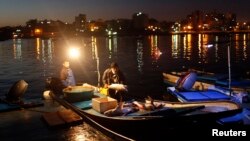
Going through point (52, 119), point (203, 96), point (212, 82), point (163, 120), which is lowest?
point (52, 119)

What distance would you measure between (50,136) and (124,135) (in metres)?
2.91

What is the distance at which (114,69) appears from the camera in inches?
591

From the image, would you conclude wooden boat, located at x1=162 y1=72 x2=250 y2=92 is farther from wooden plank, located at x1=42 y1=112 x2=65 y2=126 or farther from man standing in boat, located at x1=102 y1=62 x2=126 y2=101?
wooden plank, located at x1=42 y1=112 x2=65 y2=126

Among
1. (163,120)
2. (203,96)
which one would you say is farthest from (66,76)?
(203,96)

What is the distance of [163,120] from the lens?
10.7 meters

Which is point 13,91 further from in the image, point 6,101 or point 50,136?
point 50,136

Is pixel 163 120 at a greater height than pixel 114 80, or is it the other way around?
pixel 114 80

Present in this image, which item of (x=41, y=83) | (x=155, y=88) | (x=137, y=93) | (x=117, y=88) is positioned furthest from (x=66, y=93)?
(x=41, y=83)

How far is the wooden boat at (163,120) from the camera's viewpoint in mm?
10867

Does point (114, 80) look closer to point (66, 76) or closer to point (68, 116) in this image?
point (68, 116)

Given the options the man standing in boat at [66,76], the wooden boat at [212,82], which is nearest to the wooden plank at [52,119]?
the man standing in boat at [66,76]

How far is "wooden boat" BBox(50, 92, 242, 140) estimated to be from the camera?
35.7ft

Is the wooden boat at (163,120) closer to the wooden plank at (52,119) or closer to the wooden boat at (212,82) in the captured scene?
the wooden plank at (52,119)

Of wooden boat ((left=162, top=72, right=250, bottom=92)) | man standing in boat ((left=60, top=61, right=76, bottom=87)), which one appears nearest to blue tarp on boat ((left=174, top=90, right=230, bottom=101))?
wooden boat ((left=162, top=72, right=250, bottom=92))
